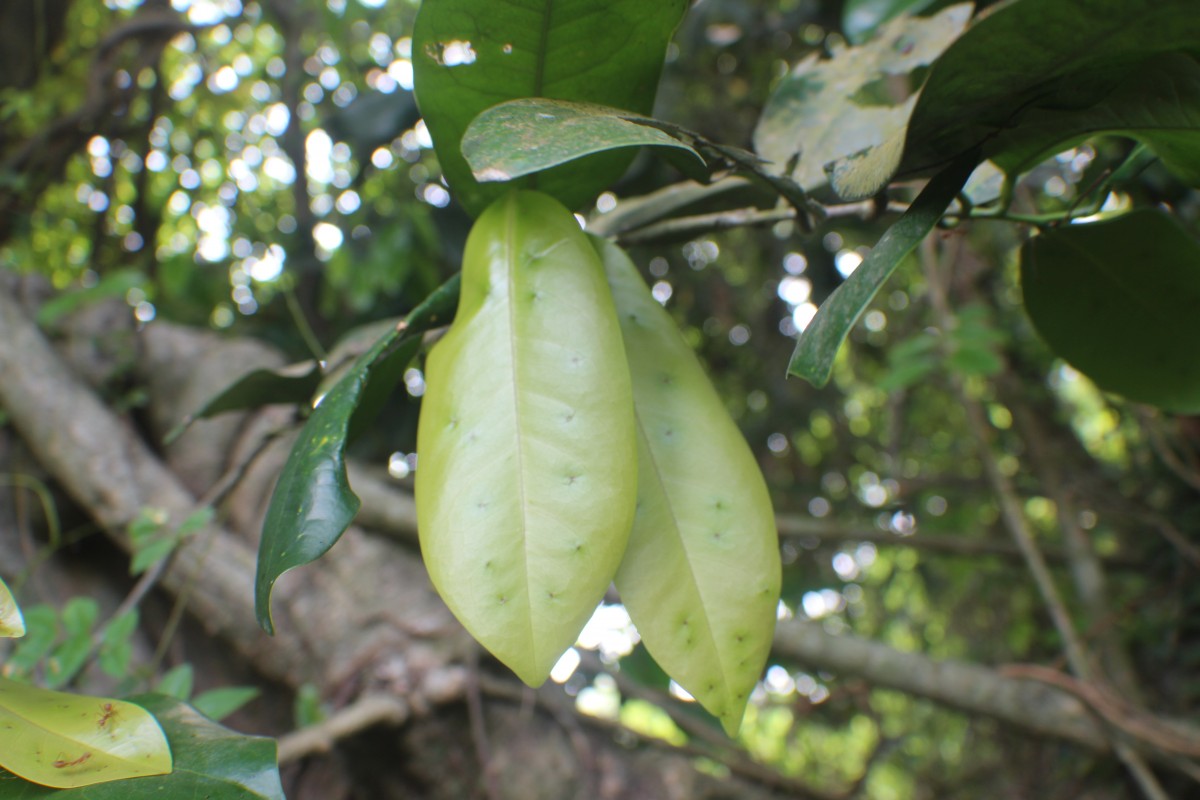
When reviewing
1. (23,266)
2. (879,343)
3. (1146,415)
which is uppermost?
(23,266)

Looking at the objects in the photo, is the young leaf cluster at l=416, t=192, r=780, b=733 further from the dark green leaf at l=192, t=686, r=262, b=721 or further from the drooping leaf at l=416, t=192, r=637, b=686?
the dark green leaf at l=192, t=686, r=262, b=721

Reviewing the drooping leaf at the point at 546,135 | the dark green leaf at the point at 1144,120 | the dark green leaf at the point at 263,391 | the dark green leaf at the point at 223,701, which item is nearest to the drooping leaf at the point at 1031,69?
the dark green leaf at the point at 1144,120

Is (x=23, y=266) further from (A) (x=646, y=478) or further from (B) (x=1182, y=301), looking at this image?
(B) (x=1182, y=301)

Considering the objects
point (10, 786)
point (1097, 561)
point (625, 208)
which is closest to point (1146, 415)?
point (1097, 561)

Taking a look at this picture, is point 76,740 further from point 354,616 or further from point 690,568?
point 354,616

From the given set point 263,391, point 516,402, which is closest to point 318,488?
point 516,402

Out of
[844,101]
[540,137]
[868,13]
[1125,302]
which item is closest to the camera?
[540,137]
